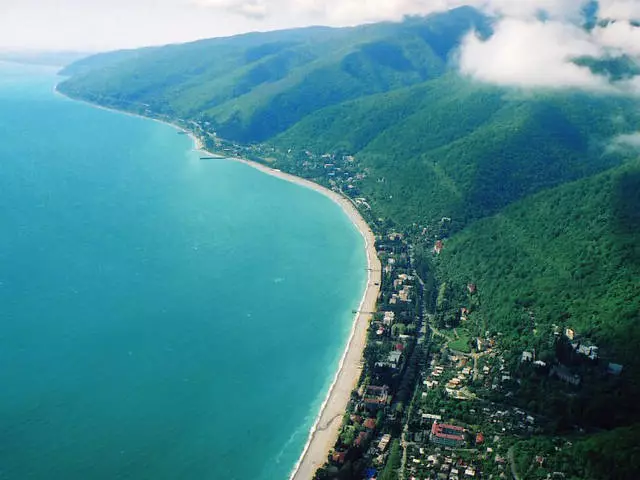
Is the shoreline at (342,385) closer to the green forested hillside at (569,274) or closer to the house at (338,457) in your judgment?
the house at (338,457)

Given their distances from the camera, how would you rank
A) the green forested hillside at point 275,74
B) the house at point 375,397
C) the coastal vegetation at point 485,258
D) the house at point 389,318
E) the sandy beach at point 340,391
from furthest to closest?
the green forested hillside at point 275,74 < the house at point 389,318 < the house at point 375,397 < the coastal vegetation at point 485,258 < the sandy beach at point 340,391

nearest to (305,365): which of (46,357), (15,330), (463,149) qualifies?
(46,357)

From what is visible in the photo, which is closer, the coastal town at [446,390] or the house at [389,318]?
the coastal town at [446,390]

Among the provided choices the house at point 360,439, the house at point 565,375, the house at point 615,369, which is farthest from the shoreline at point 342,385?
the house at point 615,369

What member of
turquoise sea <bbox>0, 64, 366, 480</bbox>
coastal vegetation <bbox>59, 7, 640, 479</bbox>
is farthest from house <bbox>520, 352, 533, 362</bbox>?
turquoise sea <bbox>0, 64, 366, 480</bbox>

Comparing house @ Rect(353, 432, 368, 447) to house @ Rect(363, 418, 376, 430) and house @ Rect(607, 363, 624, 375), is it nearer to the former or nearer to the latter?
house @ Rect(363, 418, 376, 430)
